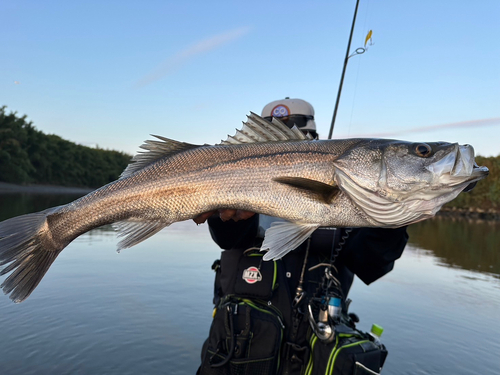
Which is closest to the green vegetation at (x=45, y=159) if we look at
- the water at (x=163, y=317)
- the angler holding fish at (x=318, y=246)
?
the water at (x=163, y=317)

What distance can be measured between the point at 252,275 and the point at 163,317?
4.36m

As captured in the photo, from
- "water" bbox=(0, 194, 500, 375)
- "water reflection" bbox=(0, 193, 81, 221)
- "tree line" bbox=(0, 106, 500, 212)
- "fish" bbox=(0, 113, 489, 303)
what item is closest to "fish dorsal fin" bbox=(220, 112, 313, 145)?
"fish" bbox=(0, 113, 489, 303)

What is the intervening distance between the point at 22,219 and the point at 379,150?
2.62 metres

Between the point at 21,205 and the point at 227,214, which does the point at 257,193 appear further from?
the point at 21,205

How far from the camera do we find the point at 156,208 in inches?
104

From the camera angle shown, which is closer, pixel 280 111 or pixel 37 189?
pixel 280 111

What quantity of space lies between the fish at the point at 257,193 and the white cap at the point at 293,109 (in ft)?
5.58

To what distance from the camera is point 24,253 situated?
2.57 metres

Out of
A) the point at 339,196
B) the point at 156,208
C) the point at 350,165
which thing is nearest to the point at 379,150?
the point at 350,165

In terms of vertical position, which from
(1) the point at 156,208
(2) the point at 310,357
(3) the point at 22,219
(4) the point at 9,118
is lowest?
(2) the point at 310,357

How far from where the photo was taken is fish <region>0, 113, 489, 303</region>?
2.41 meters

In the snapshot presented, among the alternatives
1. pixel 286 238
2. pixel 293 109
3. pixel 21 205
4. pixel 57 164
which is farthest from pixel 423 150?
pixel 57 164

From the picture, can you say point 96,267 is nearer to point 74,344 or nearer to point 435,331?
point 74,344

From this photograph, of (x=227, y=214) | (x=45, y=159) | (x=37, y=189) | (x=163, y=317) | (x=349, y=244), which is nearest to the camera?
(x=227, y=214)
